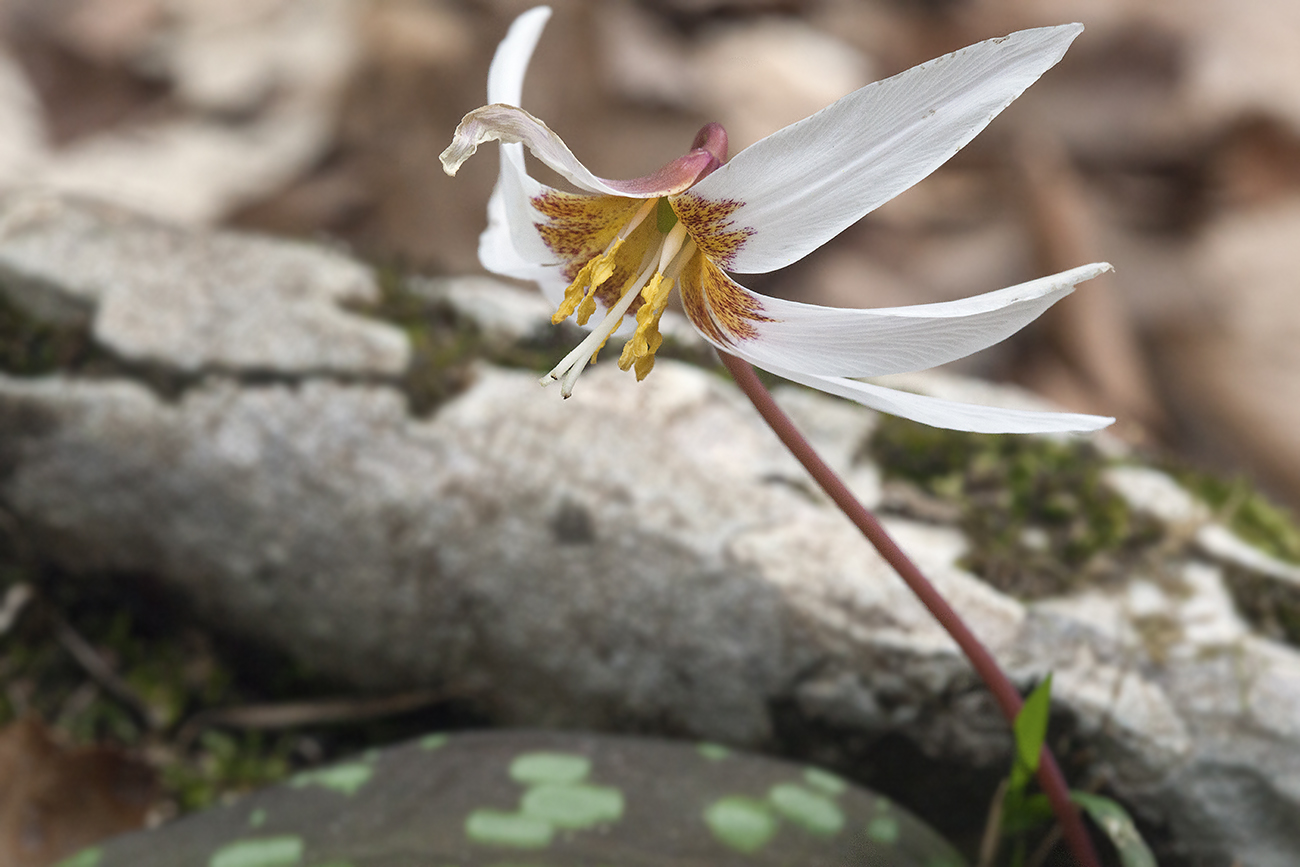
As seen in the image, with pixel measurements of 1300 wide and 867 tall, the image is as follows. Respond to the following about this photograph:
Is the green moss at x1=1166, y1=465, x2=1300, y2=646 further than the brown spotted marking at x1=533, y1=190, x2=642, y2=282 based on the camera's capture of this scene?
Yes

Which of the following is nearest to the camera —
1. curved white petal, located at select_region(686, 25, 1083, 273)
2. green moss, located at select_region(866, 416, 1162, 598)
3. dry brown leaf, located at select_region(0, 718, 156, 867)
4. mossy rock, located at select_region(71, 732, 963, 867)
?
curved white petal, located at select_region(686, 25, 1083, 273)

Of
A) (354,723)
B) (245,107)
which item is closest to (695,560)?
(354,723)

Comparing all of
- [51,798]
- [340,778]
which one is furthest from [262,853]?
[51,798]

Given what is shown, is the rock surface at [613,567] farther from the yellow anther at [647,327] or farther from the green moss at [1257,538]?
the yellow anther at [647,327]

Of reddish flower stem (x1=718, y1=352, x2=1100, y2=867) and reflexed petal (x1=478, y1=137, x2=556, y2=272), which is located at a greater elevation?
reflexed petal (x1=478, y1=137, x2=556, y2=272)

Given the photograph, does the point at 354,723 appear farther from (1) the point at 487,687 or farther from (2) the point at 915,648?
(2) the point at 915,648

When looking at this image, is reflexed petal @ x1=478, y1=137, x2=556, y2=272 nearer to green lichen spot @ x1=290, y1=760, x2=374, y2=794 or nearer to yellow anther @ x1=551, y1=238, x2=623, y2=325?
yellow anther @ x1=551, y1=238, x2=623, y2=325

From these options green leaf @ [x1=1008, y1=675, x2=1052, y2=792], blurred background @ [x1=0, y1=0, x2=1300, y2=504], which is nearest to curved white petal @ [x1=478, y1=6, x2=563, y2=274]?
green leaf @ [x1=1008, y1=675, x2=1052, y2=792]
